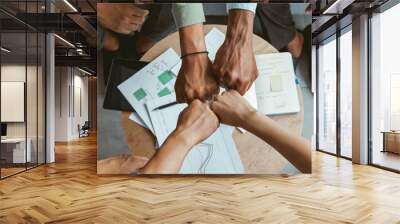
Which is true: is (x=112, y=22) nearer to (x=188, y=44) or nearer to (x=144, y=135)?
(x=188, y=44)

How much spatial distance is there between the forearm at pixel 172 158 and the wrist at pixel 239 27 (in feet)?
6.12

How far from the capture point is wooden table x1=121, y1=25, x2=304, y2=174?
6395 mm

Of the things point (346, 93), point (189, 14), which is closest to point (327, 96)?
point (346, 93)

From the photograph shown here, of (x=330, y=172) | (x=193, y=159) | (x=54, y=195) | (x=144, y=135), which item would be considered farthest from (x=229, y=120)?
(x=54, y=195)

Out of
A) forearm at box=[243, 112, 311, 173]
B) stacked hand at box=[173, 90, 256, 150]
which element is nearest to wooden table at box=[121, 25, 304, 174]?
forearm at box=[243, 112, 311, 173]

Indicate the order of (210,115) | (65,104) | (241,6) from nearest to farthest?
(210,115)
(241,6)
(65,104)

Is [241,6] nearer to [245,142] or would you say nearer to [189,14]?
[189,14]

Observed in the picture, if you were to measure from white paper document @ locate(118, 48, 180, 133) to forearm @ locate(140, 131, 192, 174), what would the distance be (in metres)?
0.77

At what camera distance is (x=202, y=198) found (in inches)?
192

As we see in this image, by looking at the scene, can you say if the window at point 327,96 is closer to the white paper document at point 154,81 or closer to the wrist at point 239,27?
the wrist at point 239,27

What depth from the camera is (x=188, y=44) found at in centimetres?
648

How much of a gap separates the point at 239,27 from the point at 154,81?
1.71 meters

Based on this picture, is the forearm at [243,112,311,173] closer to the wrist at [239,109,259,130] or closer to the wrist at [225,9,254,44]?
the wrist at [239,109,259,130]

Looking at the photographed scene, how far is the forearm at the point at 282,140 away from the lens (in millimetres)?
6410
